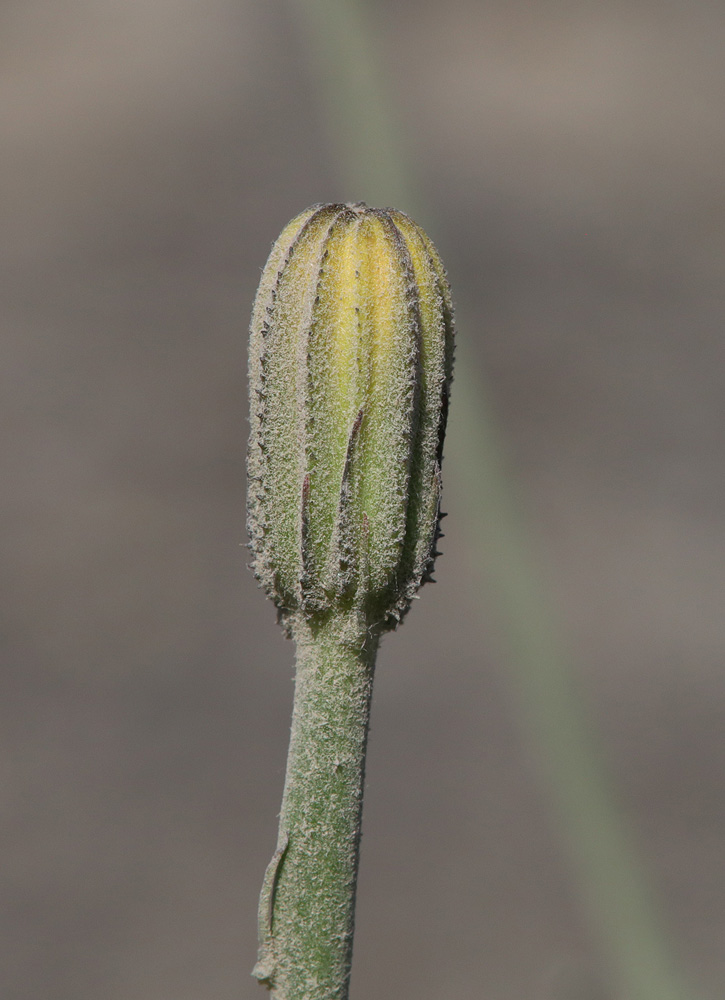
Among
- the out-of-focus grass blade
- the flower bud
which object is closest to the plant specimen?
Result: the flower bud

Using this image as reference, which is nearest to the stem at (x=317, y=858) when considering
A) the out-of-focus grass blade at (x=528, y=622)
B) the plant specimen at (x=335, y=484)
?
the plant specimen at (x=335, y=484)

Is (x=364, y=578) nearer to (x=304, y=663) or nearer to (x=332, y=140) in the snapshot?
(x=304, y=663)

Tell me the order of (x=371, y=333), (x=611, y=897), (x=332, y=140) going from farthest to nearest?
1. (x=332, y=140)
2. (x=611, y=897)
3. (x=371, y=333)

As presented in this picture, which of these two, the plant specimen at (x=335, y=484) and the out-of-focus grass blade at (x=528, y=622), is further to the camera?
the out-of-focus grass blade at (x=528, y=622)

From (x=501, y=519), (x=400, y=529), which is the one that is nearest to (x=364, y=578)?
(x=400, y=529)

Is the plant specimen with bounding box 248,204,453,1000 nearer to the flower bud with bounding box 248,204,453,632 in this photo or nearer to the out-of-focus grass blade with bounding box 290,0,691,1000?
the flower bud with bounding box 248,204,453,632

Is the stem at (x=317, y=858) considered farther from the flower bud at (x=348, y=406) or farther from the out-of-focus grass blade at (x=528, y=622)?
the out-of-focus grass blade at (x=528, y=622)
